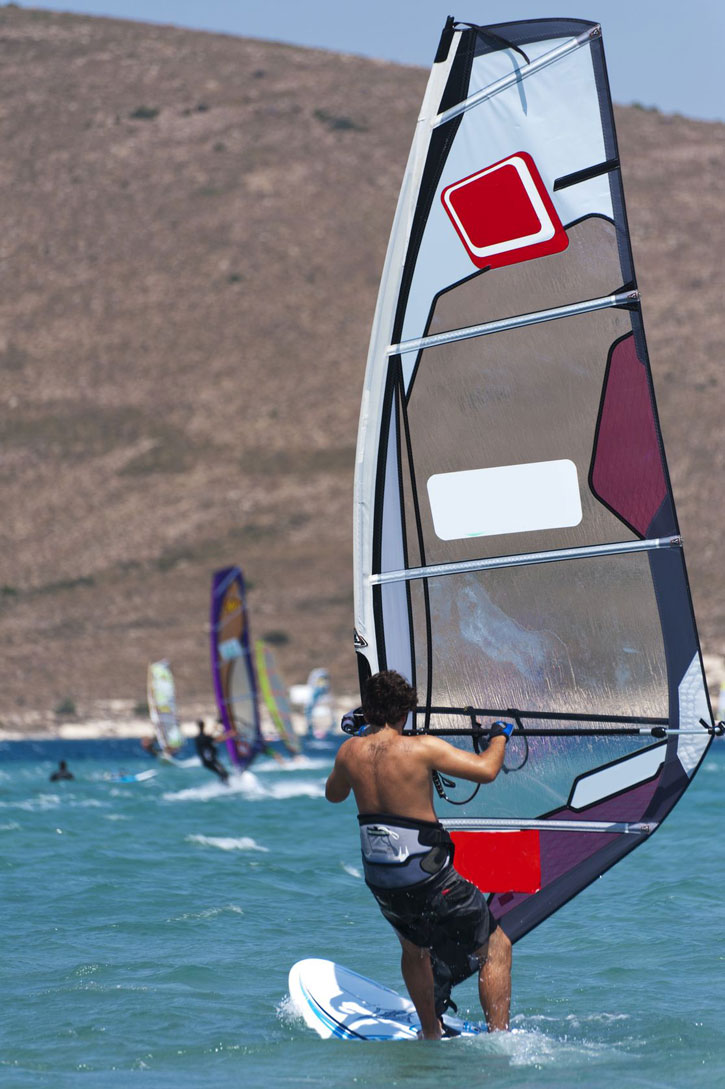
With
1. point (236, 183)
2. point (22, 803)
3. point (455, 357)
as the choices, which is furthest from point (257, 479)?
point (455, 357)

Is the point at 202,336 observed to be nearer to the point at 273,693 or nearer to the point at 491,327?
the point at 273,693

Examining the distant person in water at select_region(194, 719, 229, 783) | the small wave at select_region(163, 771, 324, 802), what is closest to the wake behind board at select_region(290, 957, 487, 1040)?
the small wave at select_region(163, 771, 324, 802)

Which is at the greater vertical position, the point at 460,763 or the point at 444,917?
the point at 460,763

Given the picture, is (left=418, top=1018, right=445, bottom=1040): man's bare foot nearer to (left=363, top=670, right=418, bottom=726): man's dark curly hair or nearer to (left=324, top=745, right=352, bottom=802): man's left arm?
(left=324, top=745, right=352, bottom=802): man's left arm

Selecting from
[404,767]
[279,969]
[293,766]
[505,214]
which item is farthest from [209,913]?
[293,766]

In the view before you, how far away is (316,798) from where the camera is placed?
59.6ft

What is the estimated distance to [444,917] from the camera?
180 inches

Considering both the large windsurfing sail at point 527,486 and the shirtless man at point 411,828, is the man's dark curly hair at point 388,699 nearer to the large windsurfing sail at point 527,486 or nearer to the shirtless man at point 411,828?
the shirtless man at point 411,828

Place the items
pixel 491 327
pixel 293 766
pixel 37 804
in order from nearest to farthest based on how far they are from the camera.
A: pixel 491 327 → pixel 37 804 → pixel 293 766

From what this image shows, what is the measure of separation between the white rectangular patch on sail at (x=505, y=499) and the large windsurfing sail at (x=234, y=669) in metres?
13.9

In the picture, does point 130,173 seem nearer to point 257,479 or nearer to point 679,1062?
point 257,479

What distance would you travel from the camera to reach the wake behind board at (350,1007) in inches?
200

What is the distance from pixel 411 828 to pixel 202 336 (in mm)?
62839

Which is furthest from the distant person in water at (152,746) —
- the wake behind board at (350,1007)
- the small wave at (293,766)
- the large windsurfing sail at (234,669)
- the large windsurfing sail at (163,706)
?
the wake behind board at (350,1007)
